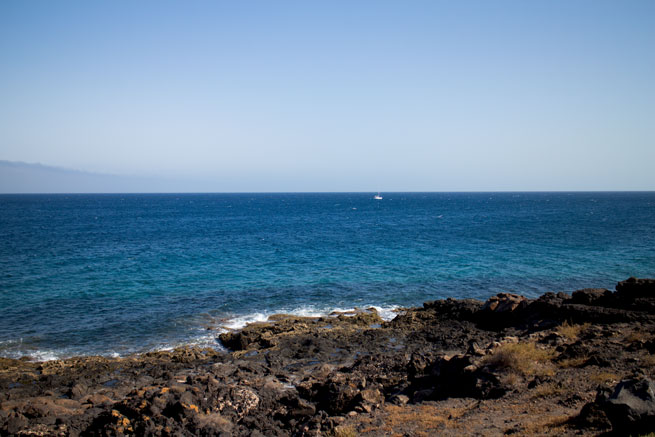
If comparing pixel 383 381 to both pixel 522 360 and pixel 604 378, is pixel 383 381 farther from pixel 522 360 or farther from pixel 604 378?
A: pixel 604 378

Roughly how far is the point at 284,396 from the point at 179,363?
316 inches

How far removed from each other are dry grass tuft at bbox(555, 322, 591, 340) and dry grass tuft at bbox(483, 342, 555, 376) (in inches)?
129

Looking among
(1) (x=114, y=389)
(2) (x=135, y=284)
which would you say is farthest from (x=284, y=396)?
(2) (x=135, y=284)

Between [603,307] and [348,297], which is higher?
[603,307]

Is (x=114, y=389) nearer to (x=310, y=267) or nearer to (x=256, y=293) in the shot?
(x=256, y=293)

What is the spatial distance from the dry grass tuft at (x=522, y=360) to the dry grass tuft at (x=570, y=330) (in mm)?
3287

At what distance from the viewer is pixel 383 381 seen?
1688cm

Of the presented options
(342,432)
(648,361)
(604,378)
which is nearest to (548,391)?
(604,378)

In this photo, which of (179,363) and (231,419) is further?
(179,363)

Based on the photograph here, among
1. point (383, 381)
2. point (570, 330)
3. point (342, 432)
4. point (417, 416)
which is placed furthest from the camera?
point (570, 330)

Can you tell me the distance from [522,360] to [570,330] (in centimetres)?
673

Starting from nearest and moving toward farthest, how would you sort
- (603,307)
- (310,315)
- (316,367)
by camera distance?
1. (316,367)
2. (603,307)
3. (310,315)

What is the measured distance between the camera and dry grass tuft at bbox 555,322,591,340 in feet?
64.6

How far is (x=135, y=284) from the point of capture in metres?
37.0
